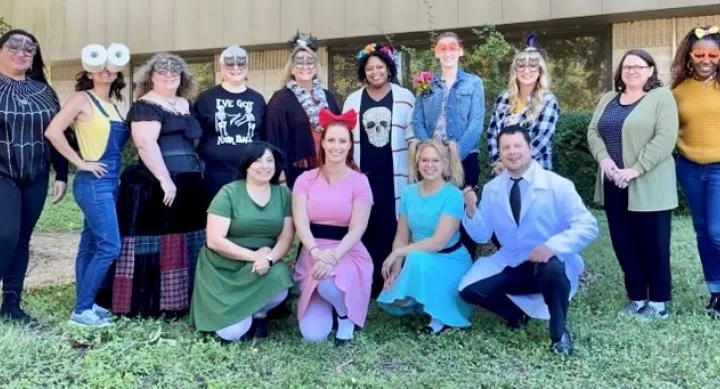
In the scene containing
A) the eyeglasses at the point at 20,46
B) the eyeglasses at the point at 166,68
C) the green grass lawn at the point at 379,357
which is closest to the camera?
the green grass lawn at the point at 379,357

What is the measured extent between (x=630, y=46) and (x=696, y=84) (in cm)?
484

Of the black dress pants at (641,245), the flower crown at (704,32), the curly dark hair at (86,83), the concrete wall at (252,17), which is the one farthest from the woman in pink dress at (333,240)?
the concrete wall at (252,17)

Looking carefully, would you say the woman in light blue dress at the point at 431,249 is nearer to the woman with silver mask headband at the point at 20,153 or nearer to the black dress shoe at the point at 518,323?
the black dress shoe at the point at 518,323

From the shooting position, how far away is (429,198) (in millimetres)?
4699

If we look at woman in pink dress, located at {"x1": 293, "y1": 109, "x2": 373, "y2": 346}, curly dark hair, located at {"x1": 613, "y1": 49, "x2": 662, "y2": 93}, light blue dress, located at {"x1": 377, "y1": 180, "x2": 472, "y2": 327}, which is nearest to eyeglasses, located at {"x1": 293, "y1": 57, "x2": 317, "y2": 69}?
woman in pink dress, located at {"x1": 293, "y1": 109, "x2": 373, "y2": 346}

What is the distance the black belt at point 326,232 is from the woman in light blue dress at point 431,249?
360 mm

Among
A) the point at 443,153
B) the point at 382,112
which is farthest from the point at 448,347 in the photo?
the point at 382,112

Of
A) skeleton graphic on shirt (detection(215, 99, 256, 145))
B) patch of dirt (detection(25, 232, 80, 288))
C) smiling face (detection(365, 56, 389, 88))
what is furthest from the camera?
patch of dirt (detection(25, 232, 80, 288))

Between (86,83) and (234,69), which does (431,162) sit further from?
(86,83)

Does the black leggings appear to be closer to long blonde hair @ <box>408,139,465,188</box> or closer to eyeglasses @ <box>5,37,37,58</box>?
eyeglasses @ <box>5,37,37,58</box>

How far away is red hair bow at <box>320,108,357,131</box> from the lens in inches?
184

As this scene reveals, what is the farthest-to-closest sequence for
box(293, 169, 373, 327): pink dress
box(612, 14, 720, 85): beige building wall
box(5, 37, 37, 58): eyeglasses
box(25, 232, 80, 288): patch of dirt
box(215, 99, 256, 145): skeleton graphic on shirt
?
1. box(612, 14, 720, 85): beige building wall
2. box(25, 232, 80, 288): patch of dirt
3. box(215, 99, 256, 145): skeleton graphic on shirt
4. box(293, 169, 373, 327): pink dress
5. box(5, 37, 37, 58): eyeglasses

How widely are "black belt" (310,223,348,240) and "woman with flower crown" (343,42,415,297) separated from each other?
2.08 feet

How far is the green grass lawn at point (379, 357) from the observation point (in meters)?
3.72
